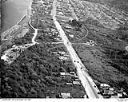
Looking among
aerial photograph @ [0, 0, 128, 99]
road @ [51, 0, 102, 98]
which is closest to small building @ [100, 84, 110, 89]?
aerial photograph @ [0, 0, 128, 99]

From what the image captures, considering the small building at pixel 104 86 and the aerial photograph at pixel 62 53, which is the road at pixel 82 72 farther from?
the small building at pixel 104 86

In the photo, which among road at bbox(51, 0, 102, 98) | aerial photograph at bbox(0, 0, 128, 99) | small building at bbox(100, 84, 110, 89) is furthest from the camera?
small building at bbox(100, 84, 110, 89)

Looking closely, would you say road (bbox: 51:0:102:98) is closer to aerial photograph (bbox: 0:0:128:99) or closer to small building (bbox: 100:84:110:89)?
aerial photograph (bbox: 0:0:128:99)

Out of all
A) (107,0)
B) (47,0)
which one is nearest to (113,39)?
(47,0)

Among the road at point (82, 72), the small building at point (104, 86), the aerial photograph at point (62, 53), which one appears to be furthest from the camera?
the small building at point (104, 86)

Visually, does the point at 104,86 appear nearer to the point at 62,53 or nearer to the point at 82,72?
the point at 82,72

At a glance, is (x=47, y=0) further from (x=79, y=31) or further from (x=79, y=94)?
(x=79, y=94)

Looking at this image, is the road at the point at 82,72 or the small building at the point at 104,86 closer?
the road at the point at 82,72

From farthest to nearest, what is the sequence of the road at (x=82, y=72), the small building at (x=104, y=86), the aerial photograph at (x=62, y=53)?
the small building at (x=104, y=86) → the road at (x=82, y=72) → the aerial photograph at (x=62, y=53)

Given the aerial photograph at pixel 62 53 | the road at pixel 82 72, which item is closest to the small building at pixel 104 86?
the aerial photograph at pixel 62 53
